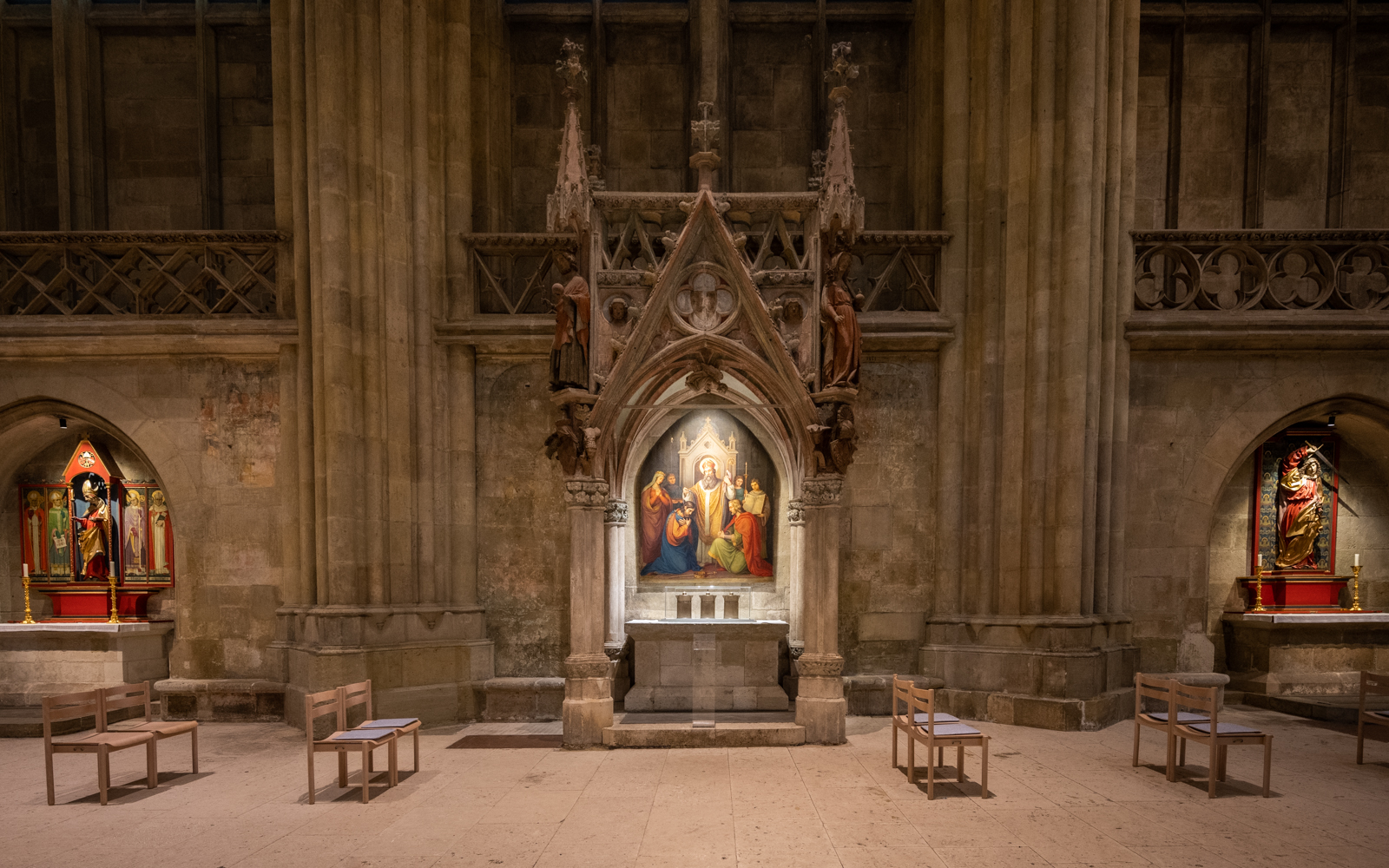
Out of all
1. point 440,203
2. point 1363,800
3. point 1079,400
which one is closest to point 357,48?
point 440,203

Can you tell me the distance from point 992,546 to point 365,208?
30.4ft

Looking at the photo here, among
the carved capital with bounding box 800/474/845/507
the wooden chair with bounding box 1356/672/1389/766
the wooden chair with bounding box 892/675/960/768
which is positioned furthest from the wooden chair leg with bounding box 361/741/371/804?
the wooden chair with bounding box 1356/672/1389/766

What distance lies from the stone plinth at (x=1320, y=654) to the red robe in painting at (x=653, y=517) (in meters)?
8.35

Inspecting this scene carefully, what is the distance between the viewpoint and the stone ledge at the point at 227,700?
866 centimetres

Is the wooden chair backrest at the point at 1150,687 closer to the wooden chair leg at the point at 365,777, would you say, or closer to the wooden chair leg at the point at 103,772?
the wooden chair leg at the point at 365,777

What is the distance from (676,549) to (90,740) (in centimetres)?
650

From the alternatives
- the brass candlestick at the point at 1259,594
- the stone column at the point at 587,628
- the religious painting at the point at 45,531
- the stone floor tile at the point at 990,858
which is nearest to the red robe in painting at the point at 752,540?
the stone column at the point at 587,628

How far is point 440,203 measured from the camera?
370 inches

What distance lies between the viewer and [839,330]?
738cm

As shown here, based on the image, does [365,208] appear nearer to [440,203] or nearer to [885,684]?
[440,203]

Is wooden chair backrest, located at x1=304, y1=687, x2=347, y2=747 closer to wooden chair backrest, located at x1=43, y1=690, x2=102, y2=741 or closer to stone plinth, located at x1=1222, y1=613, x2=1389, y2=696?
wooden chair backrest, located at x1=43, y1=690, x2=102, y2=741

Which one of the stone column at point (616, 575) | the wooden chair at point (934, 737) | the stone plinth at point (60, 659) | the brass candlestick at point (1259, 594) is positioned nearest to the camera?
the wooden chair at point (934, 737)

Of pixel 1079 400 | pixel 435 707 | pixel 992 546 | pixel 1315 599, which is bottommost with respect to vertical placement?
pixel 435 707

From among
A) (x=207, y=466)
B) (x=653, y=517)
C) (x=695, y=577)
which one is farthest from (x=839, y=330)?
(x=207, y=466)
